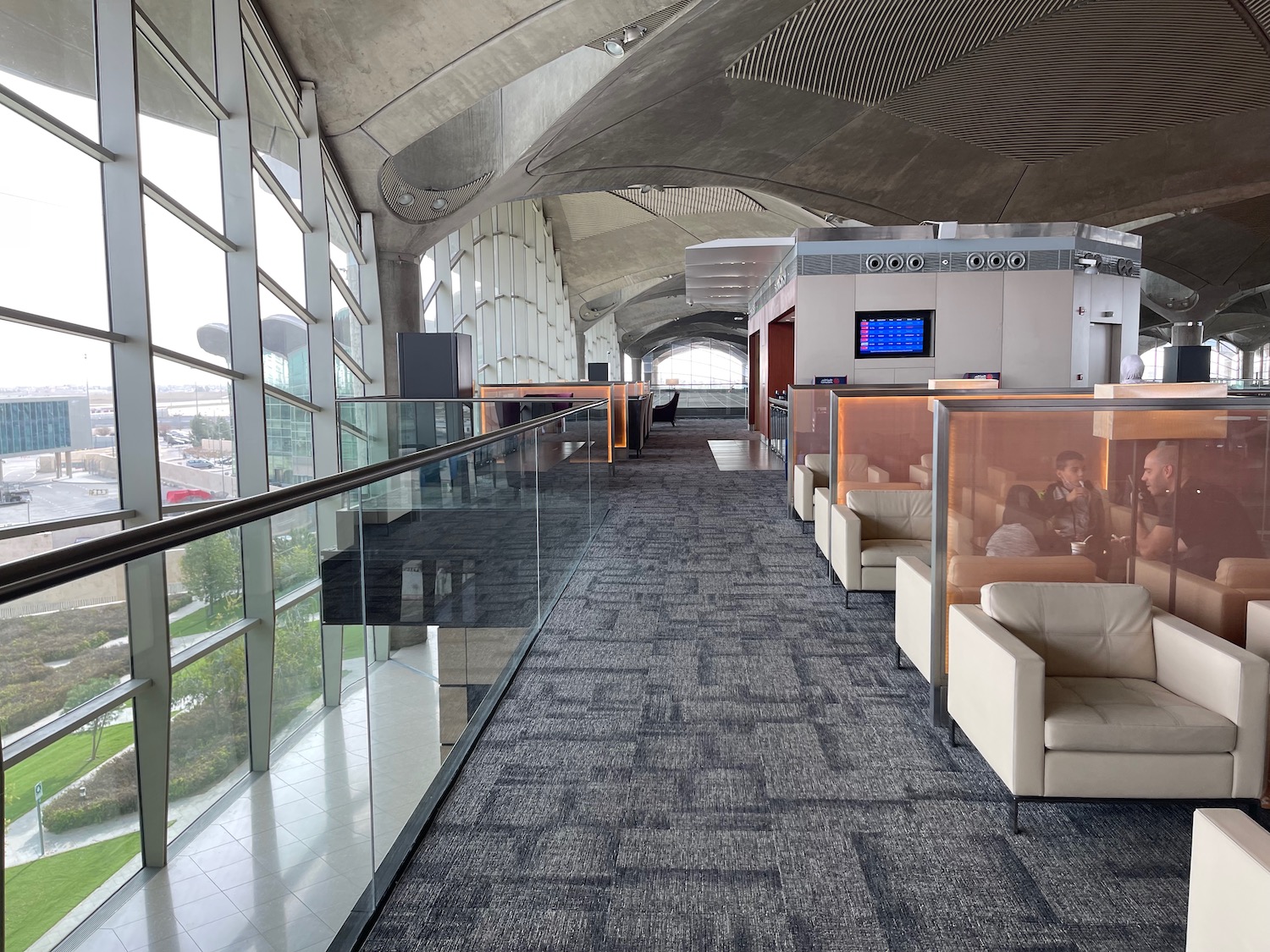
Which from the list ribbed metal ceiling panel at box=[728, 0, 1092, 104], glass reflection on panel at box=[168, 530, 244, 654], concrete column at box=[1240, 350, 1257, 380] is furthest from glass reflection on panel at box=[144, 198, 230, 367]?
concrete column at box=[1240, 350, 1257, 380]

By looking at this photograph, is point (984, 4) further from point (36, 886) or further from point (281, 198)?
point (36, 886)

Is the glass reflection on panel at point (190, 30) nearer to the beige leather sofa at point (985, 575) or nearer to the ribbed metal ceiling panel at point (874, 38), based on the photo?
the beige leather sofa at point (985, 575)

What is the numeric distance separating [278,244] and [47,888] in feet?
29.8

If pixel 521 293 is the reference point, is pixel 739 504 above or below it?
below

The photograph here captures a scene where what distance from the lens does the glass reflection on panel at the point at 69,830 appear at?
2.97 ft

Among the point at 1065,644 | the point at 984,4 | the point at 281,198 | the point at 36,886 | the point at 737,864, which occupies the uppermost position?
the point at 984,4

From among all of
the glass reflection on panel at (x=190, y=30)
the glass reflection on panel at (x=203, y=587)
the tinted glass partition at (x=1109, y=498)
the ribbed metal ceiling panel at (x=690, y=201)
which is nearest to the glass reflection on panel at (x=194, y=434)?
the glass reflection on panel at (x=190, y=30)

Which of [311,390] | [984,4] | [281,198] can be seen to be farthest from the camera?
[984,4]

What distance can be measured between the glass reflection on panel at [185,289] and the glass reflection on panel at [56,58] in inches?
36.5

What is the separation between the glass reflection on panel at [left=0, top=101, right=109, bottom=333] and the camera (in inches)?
200

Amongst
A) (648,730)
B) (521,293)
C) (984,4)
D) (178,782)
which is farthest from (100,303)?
(521,293)

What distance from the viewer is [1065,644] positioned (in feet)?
8.96

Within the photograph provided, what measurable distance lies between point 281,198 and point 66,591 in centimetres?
904

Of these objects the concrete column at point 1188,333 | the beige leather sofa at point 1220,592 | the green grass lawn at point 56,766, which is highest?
the concrete column at point 1188,333
